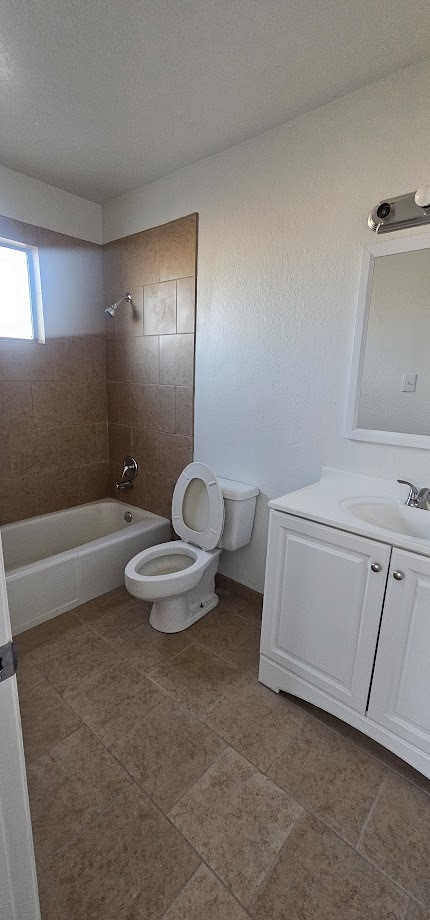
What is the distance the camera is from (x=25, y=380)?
7.84 ft

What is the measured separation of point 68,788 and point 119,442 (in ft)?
6.70

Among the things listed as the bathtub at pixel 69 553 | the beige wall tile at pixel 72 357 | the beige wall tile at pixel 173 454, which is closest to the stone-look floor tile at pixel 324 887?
the bathtub at pixel 69 553

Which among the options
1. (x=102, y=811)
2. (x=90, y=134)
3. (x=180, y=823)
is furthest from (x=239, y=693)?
→ (x=90, y=134)

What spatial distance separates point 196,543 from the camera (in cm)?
209

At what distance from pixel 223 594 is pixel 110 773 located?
1156 mm

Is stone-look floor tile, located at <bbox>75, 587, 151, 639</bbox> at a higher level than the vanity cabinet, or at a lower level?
lower

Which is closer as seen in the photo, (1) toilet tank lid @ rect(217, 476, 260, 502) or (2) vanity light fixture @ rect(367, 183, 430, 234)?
(2) vanity light fixture @ rect(367, 183, 430, 234)

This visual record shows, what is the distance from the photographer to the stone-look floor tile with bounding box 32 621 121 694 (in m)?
1.66

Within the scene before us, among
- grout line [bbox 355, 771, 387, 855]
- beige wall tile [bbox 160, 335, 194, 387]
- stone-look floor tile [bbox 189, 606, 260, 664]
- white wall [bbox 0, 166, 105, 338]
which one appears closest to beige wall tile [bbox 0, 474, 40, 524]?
white wall [bbox 0, 166, 105, 338]

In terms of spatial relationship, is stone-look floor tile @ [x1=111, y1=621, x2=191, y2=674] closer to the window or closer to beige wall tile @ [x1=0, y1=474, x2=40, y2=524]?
beige wall tile @ [x1=0, y1=474, x2=40, y2=524]

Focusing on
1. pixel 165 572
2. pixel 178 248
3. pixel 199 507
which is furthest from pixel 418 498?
pixel 178 248

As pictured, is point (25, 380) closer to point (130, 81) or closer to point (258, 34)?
point (130, 81)

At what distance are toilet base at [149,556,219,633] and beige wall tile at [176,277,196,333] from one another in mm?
1354

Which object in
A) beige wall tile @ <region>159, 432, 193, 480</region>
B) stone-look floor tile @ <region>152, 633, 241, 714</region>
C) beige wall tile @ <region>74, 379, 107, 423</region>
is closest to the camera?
stone-look floor tile @ <region>152, 633, 241, 714</region>
